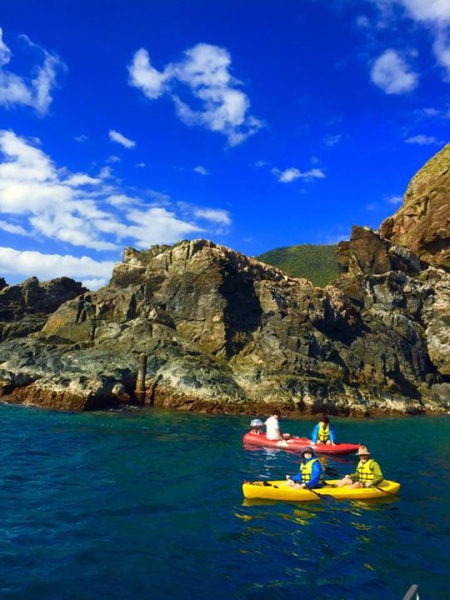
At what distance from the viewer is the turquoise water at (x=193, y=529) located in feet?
30.5

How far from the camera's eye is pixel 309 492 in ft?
49.9

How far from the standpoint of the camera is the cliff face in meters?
70.2

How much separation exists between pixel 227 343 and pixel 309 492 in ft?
93.8

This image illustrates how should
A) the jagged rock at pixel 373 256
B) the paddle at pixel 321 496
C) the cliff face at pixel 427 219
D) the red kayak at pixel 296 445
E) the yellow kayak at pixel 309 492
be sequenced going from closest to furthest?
the yellow kayak at pixel 309 492
the paddle at pixel 321 496
the red kayak at pixel 296 445
the jagged rock at pixel 373 256
the cliff face at pixel 427 219

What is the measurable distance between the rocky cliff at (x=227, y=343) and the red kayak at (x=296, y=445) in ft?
40.3

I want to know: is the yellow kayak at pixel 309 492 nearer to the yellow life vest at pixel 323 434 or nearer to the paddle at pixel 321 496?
the paddle at pixel 321 496

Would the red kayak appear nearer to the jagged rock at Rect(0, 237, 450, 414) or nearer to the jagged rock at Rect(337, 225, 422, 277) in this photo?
the jagged rock at Rect(0, 237, 450, 414)

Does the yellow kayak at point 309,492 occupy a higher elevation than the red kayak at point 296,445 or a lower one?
lower

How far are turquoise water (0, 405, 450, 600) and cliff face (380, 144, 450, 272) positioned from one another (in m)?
54.5

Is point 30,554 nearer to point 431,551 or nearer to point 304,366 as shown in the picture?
point 431,551

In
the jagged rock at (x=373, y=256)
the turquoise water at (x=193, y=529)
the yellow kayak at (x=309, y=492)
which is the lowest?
the turquoise water at (x=193, y=529)

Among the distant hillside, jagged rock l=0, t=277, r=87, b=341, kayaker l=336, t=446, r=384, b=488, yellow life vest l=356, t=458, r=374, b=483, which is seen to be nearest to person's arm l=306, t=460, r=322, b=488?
kayaker l=336, t=446, r=384, b=488

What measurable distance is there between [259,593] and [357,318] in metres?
43.4

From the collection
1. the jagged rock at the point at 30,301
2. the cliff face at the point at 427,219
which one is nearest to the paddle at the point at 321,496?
the jagged rock at the point at 30,301
